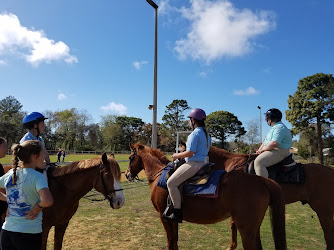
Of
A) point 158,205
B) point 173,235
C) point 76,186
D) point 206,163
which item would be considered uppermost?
point 206,163

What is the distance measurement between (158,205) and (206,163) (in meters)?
1.24

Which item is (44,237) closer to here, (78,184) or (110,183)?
(78,184)

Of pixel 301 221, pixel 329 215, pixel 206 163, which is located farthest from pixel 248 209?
pixel 301 221

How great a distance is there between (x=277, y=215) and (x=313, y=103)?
97.9 feet

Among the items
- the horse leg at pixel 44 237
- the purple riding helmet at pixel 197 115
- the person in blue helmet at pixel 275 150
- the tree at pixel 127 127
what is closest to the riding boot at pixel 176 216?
the purple riding helmet at pixel 197 115

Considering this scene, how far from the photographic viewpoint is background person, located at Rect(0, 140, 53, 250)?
2.05m

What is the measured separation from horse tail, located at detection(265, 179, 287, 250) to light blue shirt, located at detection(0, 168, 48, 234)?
284 centimetres

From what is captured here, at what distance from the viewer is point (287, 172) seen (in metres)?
4.64

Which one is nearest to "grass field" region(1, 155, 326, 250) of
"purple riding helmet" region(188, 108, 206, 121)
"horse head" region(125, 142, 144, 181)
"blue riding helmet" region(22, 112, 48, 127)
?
"horse head" region(125, 142, 144, 181)

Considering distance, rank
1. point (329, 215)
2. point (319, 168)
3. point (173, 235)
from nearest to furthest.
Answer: point (173, 235), point (329, 215), point (319, 168)

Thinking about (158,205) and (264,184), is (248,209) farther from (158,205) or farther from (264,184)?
(158,205)

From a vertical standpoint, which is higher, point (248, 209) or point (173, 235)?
point (248, 209)

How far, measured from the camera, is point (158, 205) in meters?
4.05

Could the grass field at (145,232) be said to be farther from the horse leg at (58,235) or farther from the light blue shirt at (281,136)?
the light blue shirt at (281,136)
